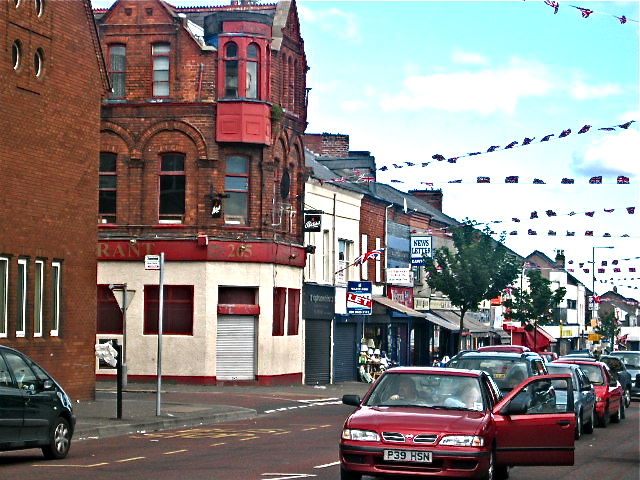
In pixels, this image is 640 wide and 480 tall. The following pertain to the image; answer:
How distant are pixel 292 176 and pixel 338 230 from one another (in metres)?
5.91

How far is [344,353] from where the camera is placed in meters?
50.9

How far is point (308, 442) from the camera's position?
21.7m

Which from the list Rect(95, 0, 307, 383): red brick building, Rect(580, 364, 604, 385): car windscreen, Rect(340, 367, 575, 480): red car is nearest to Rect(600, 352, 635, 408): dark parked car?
Rect(580, 364, 604, 385): car windscreen

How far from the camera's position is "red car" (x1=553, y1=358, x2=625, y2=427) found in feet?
93.4

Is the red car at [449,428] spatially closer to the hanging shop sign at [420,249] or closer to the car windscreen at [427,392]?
the car windscreen at [427,392]

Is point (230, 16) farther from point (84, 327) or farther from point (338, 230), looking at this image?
point (84, 327)

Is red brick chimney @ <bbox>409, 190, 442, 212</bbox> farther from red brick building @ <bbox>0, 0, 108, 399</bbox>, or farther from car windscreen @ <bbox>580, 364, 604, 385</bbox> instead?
red brick building @ <bbox>0, 0, 108, 399</bbox>

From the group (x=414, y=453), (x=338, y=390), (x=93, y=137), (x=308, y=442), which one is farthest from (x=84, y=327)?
(x=414, y=453)

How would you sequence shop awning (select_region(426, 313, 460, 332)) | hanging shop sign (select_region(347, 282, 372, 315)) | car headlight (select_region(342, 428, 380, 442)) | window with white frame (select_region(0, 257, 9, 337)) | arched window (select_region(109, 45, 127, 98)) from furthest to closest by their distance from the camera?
shop awning (select_region(426, 313, 460, 332)) < hanging shop sign (select_region(347, 282, 372, 315)) < arched window (select_region(109, 45, 127, 98)) < window with white frame (select_region(0, 257, 9, 337)) < car headlight (select_region(342, 428, 380, 442))

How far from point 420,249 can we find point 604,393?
31494 mm

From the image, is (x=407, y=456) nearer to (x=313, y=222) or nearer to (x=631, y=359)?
(x=313, y=222)

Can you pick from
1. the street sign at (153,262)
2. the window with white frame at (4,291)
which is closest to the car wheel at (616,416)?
the street sign at (153,262)

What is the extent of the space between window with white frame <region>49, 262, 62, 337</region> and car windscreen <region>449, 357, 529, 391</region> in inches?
382

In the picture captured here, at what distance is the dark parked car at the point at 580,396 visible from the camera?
24.4 meters
